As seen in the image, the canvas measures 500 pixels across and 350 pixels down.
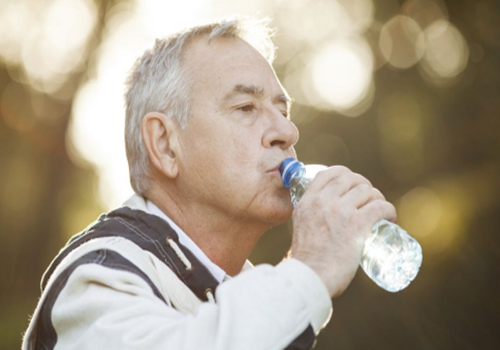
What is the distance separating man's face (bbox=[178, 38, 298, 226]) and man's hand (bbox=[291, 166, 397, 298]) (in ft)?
1.53

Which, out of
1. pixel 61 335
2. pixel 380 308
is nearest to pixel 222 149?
pixel 61 335

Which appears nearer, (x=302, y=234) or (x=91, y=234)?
(x=302, y=234)

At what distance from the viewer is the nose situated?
2.67m

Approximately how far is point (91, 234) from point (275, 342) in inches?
34.4

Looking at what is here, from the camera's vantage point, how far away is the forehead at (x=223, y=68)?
2.81 metres

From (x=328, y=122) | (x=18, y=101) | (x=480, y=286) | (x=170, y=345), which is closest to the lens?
(x=170, y=345)

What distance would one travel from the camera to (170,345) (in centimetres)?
170

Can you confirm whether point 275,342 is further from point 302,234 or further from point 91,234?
point 91,234

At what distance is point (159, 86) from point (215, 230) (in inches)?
27.1

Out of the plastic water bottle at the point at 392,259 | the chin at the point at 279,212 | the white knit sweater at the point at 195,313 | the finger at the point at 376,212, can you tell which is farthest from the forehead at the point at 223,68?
the white knit sweater at the point at 195,313

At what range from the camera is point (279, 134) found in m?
2.68

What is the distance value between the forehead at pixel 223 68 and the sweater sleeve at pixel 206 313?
112 centimetres

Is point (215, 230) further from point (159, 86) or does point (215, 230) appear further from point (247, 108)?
point (159, 86)

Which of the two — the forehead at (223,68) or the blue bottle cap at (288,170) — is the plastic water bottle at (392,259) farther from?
the forehead at (223,68)
